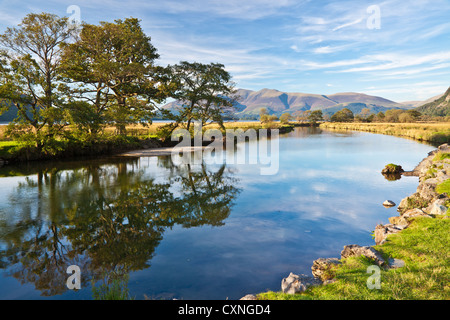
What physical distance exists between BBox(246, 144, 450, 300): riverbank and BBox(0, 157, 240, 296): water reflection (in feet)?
16.4

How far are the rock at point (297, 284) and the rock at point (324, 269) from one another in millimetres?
313

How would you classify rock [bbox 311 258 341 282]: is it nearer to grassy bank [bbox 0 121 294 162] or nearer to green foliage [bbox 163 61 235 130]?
grassy bank [bbox 0 121 294 162]

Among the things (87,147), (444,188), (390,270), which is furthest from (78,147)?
(444,188)

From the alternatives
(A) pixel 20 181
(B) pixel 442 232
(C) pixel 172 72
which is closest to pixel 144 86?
(C) pixel 172 72

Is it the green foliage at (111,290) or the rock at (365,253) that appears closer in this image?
the green foliage at (111,290)

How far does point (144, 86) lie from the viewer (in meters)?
38.3

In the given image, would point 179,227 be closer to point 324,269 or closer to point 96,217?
point 96,217

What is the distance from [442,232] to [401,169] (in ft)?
57.0

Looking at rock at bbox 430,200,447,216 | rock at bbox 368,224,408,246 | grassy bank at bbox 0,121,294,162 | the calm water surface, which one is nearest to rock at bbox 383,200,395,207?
the calm water surface

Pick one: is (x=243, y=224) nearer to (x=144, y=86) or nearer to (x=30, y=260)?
(x=30, y=260)

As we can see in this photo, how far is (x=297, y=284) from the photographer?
6352 millimetres

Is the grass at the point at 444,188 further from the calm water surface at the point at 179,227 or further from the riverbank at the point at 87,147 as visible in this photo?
the riverbank at the point at 87,147

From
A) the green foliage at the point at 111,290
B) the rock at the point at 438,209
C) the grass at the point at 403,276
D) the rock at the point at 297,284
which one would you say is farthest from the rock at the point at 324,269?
the rock at the point at 438,209

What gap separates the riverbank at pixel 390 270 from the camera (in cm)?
570
